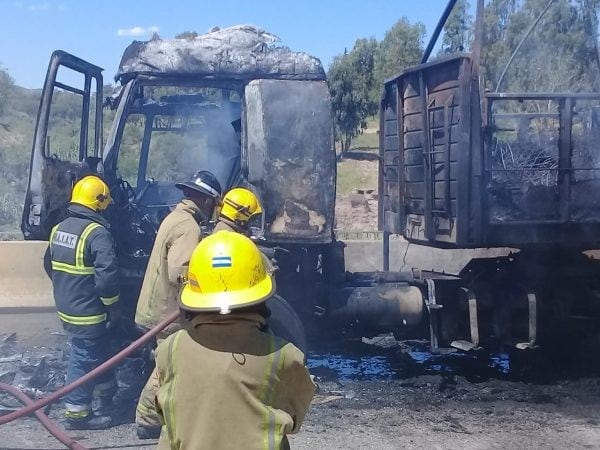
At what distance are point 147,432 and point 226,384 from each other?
3.06 meters

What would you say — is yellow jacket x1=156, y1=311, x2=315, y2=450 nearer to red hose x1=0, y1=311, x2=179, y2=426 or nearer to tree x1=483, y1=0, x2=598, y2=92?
red hose x1=0, y1=311, x2=179, y2=426

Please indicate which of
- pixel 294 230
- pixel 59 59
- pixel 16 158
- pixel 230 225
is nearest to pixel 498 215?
pixel 294 230

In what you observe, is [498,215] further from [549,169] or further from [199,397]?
[199,397]

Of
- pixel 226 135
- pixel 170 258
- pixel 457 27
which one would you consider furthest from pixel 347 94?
pixel 170 258

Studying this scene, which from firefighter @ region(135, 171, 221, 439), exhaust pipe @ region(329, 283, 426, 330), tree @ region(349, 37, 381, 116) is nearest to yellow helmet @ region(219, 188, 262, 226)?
firefighter @ region(135, 171, 221, 439)

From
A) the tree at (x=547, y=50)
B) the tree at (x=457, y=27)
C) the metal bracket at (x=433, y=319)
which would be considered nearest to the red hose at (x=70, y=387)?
the metal bracket at (x=433, y=319)

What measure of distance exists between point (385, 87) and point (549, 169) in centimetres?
193

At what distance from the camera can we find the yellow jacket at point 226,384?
2041 millimetres

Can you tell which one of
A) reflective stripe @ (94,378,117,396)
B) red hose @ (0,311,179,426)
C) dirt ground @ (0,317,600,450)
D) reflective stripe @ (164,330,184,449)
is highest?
reflective stripe @ (164,330,184,449)

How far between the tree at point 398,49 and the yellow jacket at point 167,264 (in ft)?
66.5

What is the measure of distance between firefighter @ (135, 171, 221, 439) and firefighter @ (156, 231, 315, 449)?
8.00 feet

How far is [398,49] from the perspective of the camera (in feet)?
88.9

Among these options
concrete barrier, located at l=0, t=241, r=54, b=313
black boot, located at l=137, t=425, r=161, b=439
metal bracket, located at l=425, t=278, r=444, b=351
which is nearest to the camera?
black boot, located at l=137, t=425, r=161, b=439

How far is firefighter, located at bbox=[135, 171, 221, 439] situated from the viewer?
4.66m
